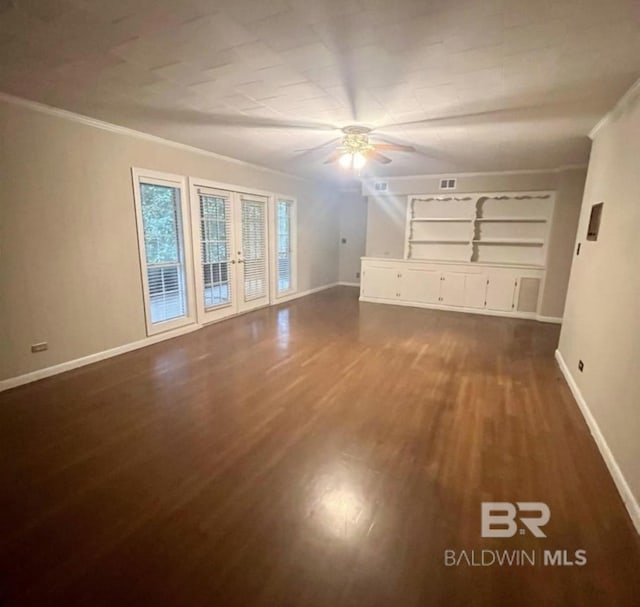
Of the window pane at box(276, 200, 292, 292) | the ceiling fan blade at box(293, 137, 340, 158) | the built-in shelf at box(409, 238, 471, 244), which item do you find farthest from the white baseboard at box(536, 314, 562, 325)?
the window pane at box(276, 200, 292, 292)

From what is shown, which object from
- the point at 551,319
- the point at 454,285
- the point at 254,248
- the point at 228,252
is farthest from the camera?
the point at 454,285

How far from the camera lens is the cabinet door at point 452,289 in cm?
627

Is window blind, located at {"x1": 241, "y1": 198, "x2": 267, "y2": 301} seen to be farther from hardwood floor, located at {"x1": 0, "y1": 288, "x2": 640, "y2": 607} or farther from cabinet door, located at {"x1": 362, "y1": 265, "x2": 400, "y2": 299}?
Answer: hardwood floor, located at {"x1": 0, "y1": 288, "x2": 640, "y2": 607}

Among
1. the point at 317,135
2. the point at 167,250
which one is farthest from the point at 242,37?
the point at 167,250

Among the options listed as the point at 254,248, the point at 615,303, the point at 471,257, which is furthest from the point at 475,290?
the point at 254,248

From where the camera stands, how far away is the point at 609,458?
218 centimetres

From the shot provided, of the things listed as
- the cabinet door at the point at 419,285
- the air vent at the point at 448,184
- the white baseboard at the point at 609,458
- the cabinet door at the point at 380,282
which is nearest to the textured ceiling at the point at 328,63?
the white baseboard at the point at 609,458

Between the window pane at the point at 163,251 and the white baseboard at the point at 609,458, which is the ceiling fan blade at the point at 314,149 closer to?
the window pane at the point at 163,251

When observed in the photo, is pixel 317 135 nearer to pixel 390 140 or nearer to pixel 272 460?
pixel 390 140

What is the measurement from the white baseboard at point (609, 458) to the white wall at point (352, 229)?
19.7ft

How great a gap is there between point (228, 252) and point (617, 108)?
478 centimetres

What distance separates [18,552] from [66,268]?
262cm

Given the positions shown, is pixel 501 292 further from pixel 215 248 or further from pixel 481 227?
pixel 215 248

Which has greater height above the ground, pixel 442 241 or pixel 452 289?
pixel 442 241
